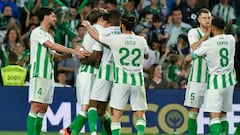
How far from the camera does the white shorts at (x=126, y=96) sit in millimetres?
15789

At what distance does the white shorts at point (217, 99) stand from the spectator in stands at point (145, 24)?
612cm

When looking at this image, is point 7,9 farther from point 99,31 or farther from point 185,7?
point 99,31

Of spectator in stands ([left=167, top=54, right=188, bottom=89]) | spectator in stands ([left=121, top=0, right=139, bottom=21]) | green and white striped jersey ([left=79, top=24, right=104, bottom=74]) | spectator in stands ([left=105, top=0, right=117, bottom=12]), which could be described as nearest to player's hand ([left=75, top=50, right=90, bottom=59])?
green and white striped jersey ([left=79, top=24, right=104, bottom=74])

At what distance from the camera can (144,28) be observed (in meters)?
22.0

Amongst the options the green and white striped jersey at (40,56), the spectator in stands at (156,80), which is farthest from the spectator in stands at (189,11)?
the green and white striped jersey at (40,56)

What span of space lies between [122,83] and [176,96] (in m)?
3.75

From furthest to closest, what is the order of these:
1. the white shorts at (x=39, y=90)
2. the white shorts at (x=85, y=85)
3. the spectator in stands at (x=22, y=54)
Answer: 1. the spectator in stands at (x=22, y=54)
2. the white shorts at (x=85, y=85)
3. the white shorts at (x=39, y=90)

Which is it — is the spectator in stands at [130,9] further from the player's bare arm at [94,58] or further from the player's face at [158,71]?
the player's bare arm at [94,58]

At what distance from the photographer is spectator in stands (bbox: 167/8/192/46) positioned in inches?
861

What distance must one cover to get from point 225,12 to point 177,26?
1.18m

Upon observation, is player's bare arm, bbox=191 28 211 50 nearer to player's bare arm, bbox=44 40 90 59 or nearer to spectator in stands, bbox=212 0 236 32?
player's bare arm, bbox=44 40 90 59

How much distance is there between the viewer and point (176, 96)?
19359mm

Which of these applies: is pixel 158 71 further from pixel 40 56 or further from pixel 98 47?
pixel 40 56

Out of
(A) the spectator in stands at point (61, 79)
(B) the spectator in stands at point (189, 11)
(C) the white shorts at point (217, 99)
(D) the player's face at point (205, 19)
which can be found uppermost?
(B) the spectator in stands at point (189, 11)
